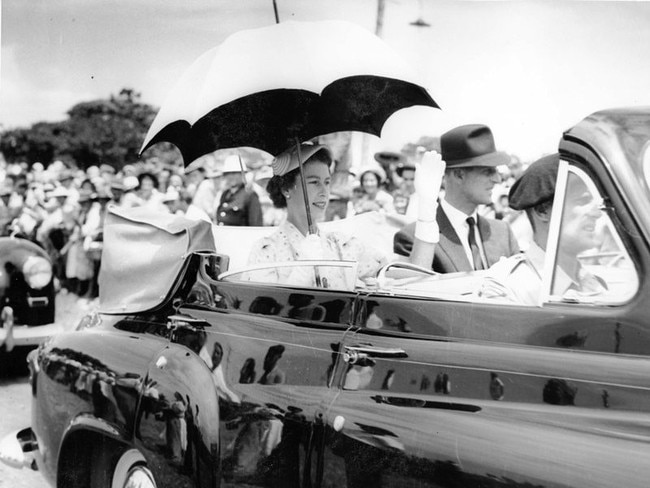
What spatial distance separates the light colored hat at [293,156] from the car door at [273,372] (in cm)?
97

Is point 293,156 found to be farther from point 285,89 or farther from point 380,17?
point 380,17

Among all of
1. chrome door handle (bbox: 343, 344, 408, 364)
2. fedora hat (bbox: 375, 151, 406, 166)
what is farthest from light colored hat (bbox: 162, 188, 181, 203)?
chrome door handle (bbox: 343, 344, 408, 364)

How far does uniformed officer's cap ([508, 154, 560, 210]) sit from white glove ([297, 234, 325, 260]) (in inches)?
33.3

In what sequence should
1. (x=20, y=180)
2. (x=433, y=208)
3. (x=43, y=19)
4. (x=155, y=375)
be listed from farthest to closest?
1. (x=20, y=180)
2. (x=43, y=19)
3. (x=433, y=208)
4. (x=155, y=375)

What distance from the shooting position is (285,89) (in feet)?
10.7

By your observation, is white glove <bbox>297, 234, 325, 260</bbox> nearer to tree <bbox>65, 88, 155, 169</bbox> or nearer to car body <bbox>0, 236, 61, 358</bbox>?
tree <bbox>65, 88, 155, 169</bbox>

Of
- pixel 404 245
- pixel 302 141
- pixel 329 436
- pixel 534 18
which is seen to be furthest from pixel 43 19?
pixel 329 436

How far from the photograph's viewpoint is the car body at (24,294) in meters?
6.43

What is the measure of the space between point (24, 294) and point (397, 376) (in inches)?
208

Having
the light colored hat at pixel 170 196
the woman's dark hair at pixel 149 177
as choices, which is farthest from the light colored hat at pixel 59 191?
the woman's dark hair at pixel 149 177

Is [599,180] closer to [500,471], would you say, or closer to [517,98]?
[500,471]

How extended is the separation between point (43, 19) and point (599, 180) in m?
3.22

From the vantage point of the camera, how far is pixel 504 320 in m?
1.87

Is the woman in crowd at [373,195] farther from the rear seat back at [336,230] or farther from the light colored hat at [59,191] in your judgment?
the light colored hat at [59,191]
